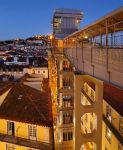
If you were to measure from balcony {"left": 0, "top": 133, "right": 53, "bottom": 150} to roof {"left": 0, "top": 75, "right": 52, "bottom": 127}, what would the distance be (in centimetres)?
156

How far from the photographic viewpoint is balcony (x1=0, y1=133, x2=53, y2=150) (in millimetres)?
21538

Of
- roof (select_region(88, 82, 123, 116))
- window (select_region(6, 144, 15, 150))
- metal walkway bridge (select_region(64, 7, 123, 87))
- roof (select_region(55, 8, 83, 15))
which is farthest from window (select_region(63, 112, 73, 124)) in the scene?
roof (select_region(55, 8, 83, 15))

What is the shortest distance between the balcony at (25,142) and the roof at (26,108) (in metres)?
1.56

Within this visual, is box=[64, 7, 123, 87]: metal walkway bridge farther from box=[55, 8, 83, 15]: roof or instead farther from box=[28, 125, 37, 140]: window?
box=[55, 8, 83, 15]: roof

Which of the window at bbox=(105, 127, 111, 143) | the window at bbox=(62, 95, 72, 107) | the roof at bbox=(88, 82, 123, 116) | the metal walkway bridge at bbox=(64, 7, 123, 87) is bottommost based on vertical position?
the window at bbox=(105, 127, 111, 143)

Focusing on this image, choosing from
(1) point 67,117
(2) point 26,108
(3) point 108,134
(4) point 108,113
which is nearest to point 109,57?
(4) point 108,113

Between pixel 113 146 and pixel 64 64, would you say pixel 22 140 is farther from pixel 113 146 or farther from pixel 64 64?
pixel 113 146

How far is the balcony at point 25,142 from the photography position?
2154 centimetres

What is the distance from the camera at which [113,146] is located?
16.3 m

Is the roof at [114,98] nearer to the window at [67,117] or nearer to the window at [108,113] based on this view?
the window at [108,113]

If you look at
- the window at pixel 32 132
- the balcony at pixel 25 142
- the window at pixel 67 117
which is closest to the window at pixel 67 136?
the window at pixel 67 117

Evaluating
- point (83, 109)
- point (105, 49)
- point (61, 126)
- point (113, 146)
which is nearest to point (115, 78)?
point (105, 49)

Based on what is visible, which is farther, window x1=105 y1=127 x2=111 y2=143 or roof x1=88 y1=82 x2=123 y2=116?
window x1=105 y1=127 x2=111 y2=143

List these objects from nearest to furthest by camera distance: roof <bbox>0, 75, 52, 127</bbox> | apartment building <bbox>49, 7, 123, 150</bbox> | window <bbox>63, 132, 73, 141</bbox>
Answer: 1. apartment building <bbox>49, 7, 123, 150</bbox>
2. window <bbox>63, 132, 73, 141</bbox>
3. roof <bbox>0, 75, 52, 127</bbox>
